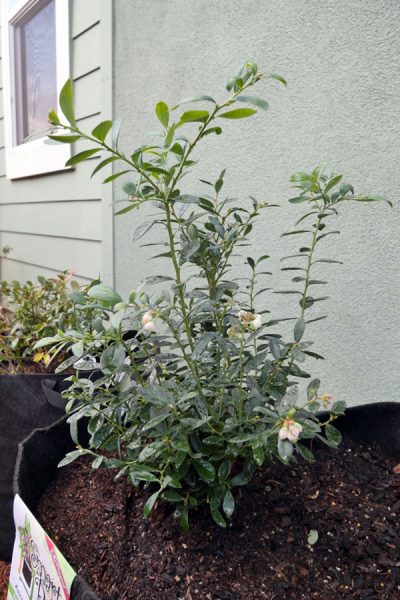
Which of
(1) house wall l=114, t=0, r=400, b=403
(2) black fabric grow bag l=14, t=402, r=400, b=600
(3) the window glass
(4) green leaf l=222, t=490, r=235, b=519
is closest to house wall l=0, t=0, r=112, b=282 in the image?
(3) the window glass

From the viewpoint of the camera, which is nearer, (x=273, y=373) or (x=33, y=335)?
(x=273, y=373)

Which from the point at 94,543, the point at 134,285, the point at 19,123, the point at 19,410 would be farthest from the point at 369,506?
the point at 19,123

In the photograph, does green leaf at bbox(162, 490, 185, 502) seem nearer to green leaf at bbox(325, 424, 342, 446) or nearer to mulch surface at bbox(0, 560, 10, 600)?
green leaf at bbox(325, 424, 342, 446)

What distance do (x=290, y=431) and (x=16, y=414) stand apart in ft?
2.45

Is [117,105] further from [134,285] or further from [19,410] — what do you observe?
[19,410]

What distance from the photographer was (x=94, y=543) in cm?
74

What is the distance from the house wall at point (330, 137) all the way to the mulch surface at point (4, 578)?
900 millimetres

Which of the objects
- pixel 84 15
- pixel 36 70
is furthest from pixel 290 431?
pixel 36 70

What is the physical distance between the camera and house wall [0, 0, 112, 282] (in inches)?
67.9

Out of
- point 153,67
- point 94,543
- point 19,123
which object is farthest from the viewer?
point 19,123

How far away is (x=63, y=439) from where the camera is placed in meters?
0.91

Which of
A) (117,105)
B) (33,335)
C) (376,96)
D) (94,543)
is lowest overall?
(94,543)

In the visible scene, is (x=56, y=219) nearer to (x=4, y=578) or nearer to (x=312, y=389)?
(x=4, y=578)

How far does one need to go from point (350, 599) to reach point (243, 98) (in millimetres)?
661
